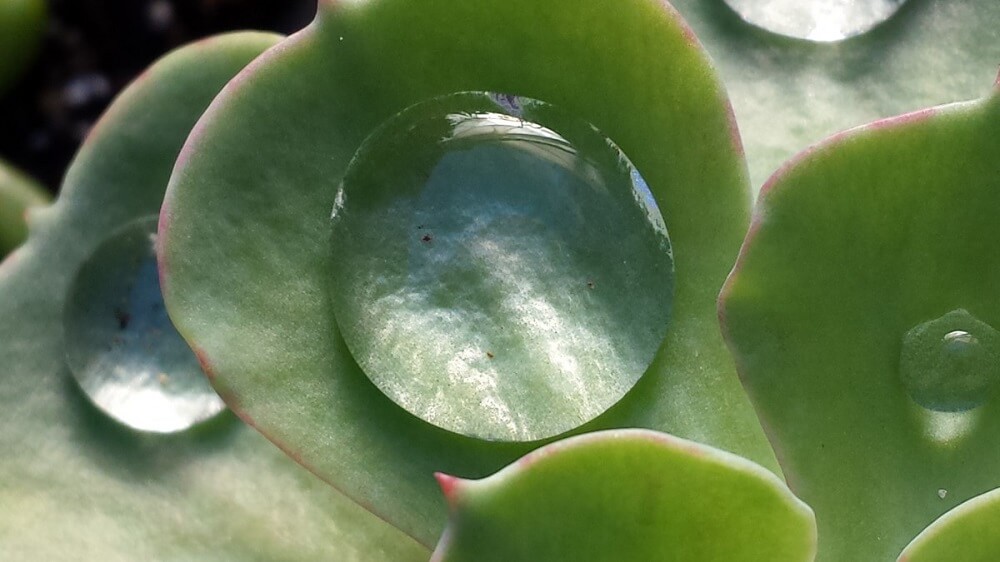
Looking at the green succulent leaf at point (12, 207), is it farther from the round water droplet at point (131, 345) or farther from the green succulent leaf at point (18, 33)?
the round water droplet at point (131, 345)

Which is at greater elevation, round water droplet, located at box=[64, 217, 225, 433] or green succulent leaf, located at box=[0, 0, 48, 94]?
green succulent leaf, located at box=[0, 0, 48, 94]

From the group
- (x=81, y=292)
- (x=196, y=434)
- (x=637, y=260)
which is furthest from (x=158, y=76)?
(x=637, y=260)

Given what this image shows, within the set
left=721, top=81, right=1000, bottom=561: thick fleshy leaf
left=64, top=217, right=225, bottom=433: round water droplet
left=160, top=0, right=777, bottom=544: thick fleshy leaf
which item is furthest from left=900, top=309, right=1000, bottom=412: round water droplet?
left=64, top=217, right=225, bottom=433: round water droplet

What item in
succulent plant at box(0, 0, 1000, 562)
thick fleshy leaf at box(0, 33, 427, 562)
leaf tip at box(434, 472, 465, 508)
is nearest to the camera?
leaf tip at box(434, 472, 465, 508)

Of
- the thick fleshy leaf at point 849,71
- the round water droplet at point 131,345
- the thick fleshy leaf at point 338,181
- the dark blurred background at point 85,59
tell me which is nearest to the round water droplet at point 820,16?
the thick fleshy leaf at point 849,71

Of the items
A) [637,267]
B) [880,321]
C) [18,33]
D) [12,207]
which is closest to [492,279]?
[637,267]

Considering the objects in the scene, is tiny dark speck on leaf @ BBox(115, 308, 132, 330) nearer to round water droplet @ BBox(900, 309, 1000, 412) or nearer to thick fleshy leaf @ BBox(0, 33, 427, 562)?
thick fleshy leaf @ BBox(0, 33, 427, 562)
